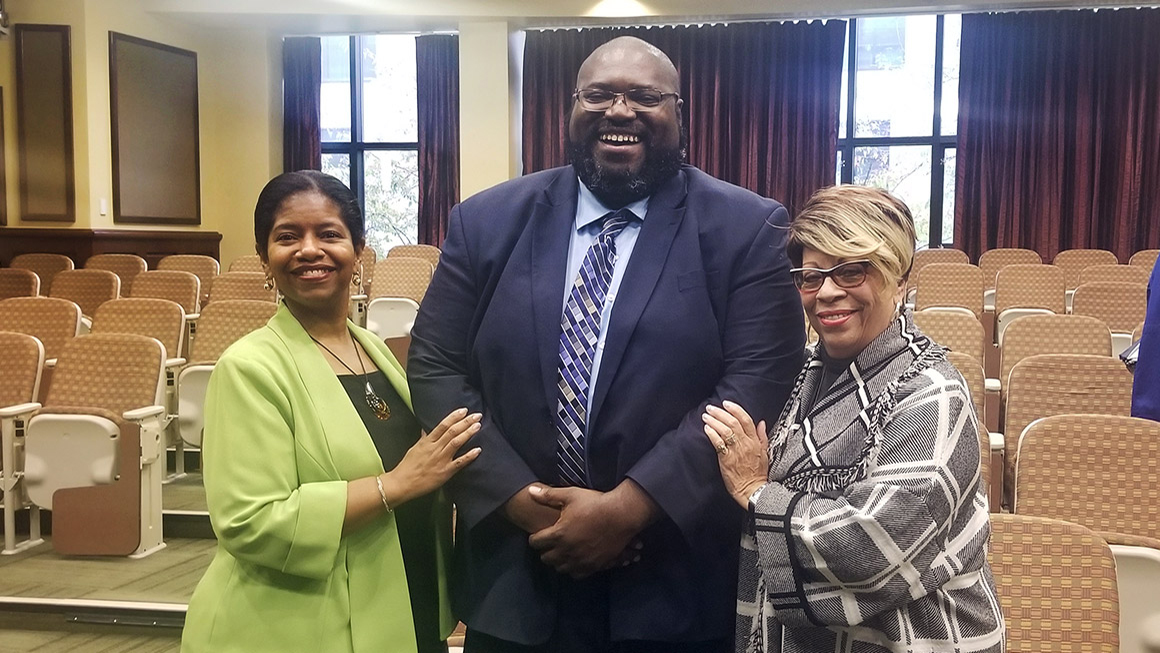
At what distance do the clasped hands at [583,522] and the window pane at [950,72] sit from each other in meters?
10.3

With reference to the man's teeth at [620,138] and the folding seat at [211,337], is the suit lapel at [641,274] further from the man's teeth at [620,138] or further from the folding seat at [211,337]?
the folding seat at [211,337]

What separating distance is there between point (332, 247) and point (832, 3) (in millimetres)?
8664

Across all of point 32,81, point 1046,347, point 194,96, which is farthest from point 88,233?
point 1046,347

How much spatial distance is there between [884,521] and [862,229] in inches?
15.9

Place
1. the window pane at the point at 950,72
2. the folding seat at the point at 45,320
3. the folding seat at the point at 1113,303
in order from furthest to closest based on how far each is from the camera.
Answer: the window pane at the point at 950,72
the folding seat at the point at 1113,303
the folding seat at the point at 45,320

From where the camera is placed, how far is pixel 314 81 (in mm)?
11422

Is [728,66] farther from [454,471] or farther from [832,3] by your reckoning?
[454,471]

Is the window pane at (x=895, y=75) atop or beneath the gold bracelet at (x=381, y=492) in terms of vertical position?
atop

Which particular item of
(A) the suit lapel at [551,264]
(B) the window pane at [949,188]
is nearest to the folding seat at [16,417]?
(A) the suit lapel at [551,264]

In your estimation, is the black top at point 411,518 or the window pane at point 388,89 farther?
the window pane at point 388,89

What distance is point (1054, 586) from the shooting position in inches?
72.5

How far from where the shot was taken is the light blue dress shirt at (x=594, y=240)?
5.44 feet

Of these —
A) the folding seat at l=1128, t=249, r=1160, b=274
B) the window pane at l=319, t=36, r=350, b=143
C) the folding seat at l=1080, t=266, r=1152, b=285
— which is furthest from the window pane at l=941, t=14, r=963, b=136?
the window pane at l=319, t=36, r=350, b=143

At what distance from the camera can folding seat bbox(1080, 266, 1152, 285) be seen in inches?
264
